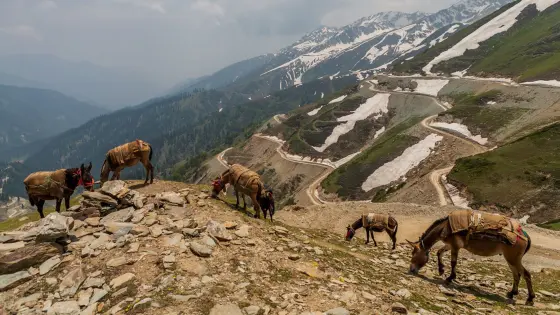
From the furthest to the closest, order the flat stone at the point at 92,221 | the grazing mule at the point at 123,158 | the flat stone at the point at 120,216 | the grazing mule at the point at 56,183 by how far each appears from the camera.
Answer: the grazing mule at the point at 123,158
the grazing mule at the point at 56,183
the flat stone at the point at 120,216
the flat stone at the point at 92,221

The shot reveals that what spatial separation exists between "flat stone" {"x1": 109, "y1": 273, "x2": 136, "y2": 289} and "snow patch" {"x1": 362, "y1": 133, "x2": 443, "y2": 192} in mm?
83236

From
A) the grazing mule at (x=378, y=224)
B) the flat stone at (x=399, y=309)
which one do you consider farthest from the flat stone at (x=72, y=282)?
the grazing mule at (x=378, y=224)

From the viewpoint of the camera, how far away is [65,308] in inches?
369

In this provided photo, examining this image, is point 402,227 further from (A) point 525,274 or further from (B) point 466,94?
(B) point 466,94

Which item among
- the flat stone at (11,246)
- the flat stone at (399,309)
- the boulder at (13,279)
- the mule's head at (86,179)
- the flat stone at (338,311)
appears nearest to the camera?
the flat stone at (338,311)

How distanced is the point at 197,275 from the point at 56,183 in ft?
45.3

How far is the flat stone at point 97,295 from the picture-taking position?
31.2ft

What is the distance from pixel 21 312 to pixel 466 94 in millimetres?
154826

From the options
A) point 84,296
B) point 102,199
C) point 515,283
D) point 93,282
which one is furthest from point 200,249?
point 515,283

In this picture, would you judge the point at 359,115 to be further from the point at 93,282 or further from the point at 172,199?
the point at 93,282

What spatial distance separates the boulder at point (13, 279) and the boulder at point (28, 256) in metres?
0.23

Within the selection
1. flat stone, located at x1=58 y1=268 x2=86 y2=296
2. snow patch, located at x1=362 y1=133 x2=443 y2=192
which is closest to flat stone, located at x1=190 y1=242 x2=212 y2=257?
flat stone, located at x1=58 y1=268 x2=86 y2=296

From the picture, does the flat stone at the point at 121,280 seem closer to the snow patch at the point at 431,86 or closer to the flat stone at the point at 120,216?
the flat stone at the point at 120,216

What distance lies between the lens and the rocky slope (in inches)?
368
